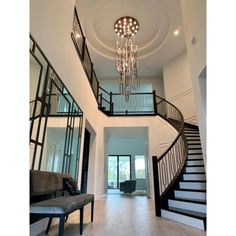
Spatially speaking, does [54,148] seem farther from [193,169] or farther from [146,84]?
[146,84]

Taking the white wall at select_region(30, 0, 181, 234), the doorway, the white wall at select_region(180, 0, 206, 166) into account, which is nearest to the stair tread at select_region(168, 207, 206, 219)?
the white wall at select_region(180, 0, 206, 166)

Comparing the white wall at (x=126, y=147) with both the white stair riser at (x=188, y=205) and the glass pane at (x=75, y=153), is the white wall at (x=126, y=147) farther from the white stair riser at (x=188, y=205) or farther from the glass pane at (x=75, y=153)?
the white stair riser at (x=188, y=205)

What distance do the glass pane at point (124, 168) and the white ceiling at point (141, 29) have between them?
20.4ft

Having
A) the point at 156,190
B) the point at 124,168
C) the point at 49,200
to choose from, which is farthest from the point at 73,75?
the point at 124,168

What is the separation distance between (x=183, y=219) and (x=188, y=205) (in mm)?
377

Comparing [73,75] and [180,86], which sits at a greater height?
[180,86]

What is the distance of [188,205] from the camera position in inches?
142

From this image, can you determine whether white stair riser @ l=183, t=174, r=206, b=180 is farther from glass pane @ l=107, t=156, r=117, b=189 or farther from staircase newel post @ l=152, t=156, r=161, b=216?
glass pane @ l=107, t=156, r=117, b=189

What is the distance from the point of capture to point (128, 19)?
7.40 m

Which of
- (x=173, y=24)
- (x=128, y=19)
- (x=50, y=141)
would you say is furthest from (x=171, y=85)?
(x=50, y=141)

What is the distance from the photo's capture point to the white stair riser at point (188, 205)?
3386mm

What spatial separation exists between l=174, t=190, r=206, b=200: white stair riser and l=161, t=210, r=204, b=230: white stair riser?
56 cm

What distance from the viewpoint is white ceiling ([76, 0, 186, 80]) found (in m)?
6.82
